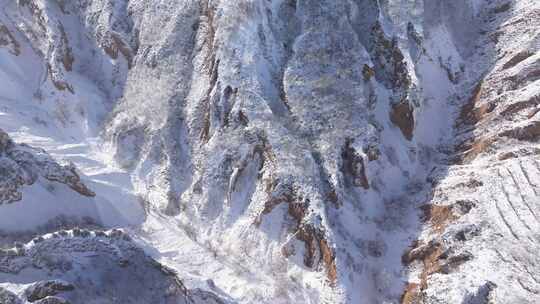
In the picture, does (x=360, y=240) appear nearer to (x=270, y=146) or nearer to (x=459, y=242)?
(x=459, y=242)

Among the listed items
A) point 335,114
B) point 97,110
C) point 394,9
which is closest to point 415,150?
point 335,114

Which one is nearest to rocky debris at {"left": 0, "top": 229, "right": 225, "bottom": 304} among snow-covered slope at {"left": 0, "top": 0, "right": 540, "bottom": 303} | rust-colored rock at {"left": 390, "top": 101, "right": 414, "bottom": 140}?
snow-covered slope at {"left": 0, "top": 0, "right": 540, "bottom": 303}

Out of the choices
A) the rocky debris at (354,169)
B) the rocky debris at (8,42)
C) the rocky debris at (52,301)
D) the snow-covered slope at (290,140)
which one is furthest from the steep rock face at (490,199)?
the rocky debris at (8,42)

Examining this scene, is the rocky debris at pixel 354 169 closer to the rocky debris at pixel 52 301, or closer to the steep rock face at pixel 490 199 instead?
the steep rock face at pixel 490 199

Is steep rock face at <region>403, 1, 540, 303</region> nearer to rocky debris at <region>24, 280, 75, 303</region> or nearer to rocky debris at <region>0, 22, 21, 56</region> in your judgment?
rocky debris at <region>24, 280, 75, 303</region>

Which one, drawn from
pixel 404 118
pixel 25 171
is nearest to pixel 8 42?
pixel 25 171

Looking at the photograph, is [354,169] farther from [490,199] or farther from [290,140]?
[490,199]
